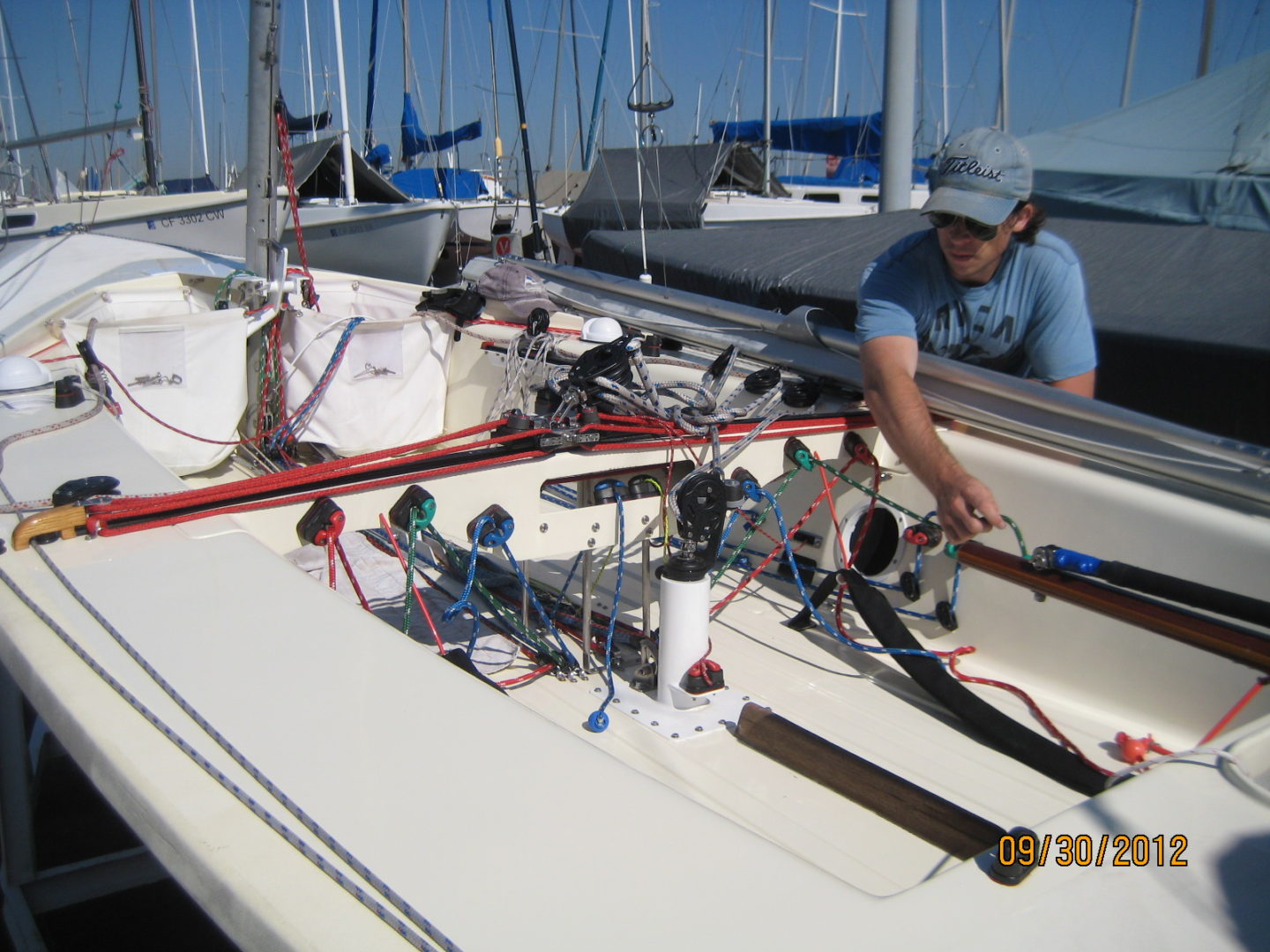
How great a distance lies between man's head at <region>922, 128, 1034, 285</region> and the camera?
195 cm

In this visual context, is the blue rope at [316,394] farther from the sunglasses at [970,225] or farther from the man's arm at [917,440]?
the sunglasses at [970,225]

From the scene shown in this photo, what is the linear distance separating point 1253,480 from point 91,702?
6.09 feet

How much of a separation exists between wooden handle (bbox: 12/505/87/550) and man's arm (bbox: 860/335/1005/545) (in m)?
1.48

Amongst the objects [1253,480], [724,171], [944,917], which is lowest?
[944,917]

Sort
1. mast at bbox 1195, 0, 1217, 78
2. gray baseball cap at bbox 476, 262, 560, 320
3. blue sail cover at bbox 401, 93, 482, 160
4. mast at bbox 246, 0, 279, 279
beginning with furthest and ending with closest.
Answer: blue sail cover at bbox 401, 93, 482, 160 → mast at bbox 1195, 0, 1217, 78 → gray baseball cap at bbox 476, 262, 560, 320 → mast at bbox 246, 0, 279, 279

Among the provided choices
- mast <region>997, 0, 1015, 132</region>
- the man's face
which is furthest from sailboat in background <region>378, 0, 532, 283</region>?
the man's face

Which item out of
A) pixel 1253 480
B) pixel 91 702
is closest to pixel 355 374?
pixel 91 702

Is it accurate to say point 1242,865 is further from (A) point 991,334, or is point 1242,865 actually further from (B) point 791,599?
(B) point 791,599

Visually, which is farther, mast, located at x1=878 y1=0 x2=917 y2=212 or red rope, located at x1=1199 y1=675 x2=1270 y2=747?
mast, located at x1=878 y1=0 x2=917 y2=212

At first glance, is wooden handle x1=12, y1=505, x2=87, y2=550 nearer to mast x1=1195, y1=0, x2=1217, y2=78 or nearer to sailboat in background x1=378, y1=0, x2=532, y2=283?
mast x1=1195, y1=0, x2=1217, y2=78

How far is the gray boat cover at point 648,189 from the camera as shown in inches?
347

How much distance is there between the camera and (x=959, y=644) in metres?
2.23
